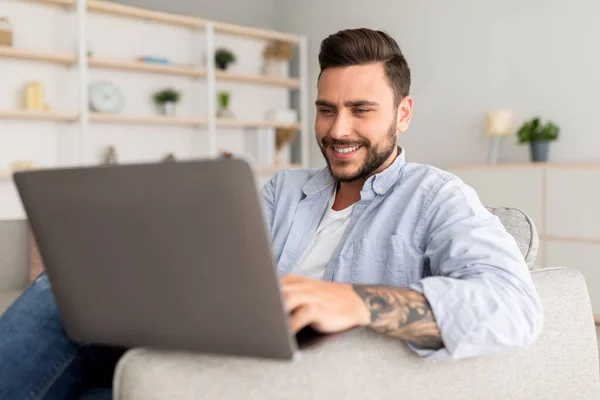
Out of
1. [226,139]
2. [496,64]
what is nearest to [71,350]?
[496,64]

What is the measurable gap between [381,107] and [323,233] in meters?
0.35

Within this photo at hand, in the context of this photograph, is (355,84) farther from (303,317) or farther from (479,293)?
(303,317)

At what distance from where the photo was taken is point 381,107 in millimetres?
1722

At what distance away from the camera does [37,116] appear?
17.4ft

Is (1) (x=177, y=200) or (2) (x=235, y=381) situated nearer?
(1) (x=177, y=200)

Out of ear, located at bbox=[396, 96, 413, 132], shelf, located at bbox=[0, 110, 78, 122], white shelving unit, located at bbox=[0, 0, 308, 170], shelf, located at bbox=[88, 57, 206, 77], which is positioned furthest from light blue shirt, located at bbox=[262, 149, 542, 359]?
shelf, located at bbox=[88, 57, 206, 77]

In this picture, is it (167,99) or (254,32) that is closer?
(167,99)

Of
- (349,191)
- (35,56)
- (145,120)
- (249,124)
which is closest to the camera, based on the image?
(349,191)

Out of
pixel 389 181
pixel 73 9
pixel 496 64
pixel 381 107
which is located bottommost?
pixel 389 181

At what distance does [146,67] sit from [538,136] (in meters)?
3.21

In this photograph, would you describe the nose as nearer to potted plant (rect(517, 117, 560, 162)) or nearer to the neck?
the neck

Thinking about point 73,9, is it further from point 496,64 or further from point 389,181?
point 389,181

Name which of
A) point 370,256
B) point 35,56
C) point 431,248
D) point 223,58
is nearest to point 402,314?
point 431,248

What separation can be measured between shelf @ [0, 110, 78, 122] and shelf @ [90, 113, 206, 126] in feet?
0.62
